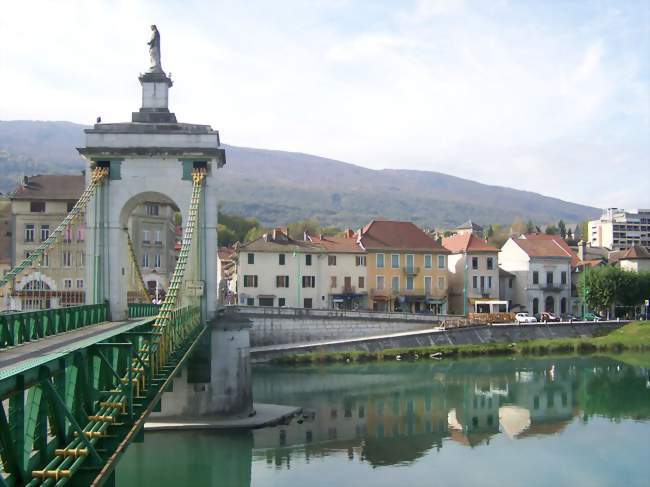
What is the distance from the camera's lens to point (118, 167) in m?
27.3

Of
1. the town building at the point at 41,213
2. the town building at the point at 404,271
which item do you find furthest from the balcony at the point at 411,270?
the town building at the point at 41,213

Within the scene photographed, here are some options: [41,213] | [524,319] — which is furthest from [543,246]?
[41,213]

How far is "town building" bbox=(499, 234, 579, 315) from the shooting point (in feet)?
216

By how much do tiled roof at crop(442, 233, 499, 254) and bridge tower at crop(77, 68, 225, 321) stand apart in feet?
127

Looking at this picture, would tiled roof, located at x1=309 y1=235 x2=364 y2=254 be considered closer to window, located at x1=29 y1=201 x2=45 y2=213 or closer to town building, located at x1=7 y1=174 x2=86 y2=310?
town building, located at x1=7 y1=174 x2=86 y2=310

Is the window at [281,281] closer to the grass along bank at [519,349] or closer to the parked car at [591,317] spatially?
the grass along bank at [519,349]

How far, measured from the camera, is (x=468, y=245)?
6328cm

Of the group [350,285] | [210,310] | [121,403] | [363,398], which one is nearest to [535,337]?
[350,285]

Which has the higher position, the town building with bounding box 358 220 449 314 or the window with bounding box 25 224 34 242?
the window with bounding box 25 224 34 242

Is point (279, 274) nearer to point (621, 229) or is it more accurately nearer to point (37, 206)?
point (37, 206)

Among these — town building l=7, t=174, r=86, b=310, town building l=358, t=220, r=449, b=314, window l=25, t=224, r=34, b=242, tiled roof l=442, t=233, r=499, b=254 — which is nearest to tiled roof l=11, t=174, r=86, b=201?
town building l=7, t=174, r=86, b=310

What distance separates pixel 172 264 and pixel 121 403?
53.0 meters

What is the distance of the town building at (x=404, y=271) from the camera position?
6059cm

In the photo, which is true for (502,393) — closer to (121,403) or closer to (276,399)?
(276,399)
